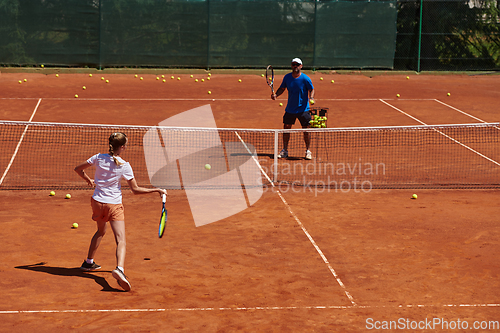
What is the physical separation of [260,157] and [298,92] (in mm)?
1611

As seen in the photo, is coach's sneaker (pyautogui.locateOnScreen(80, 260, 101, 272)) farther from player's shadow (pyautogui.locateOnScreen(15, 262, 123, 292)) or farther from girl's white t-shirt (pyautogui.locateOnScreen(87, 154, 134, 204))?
girl's white t-shirt (pyautogui.locateOnScreen(87, 154, 134, 204))

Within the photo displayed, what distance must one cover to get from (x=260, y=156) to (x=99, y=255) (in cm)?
606

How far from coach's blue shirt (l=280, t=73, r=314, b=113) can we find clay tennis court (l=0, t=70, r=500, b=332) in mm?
2525

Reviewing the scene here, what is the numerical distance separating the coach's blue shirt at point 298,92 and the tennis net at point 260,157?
0.60 metres

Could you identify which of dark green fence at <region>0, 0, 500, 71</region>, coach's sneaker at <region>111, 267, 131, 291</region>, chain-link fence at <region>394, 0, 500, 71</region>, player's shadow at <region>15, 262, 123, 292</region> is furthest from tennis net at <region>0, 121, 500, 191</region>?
chain-link fence at <region>394, 0, 500, 71</region>

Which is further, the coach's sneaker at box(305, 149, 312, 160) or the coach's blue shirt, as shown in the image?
the coach's sneaker at box(305, 149, 312, 160)

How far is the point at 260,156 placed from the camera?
13328mm

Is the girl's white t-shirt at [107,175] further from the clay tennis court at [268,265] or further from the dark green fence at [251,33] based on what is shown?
the dark green fence at [251,33]

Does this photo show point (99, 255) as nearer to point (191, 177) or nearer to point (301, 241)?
point (301, 241)

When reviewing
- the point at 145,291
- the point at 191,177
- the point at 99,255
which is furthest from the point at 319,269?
the point at 191,177

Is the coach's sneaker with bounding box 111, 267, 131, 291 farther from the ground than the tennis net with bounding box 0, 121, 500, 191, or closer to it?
closer to it

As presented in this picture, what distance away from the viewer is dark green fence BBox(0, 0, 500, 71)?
76.9 ft

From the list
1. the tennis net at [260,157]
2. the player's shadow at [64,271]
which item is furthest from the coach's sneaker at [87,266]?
the tennis net at [260,157]

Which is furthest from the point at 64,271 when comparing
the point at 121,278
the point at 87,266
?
the point at 121,278
